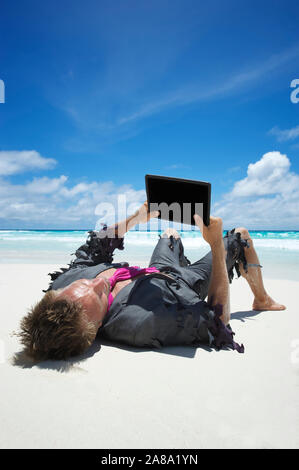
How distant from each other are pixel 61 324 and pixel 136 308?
2.13 ft

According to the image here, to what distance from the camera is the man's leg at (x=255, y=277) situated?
3.95m

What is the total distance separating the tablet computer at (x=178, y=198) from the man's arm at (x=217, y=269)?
0.35 ft

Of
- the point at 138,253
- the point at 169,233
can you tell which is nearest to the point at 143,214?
the point at 169,233

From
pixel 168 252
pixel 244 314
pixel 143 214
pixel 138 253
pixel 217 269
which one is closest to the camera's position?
pixel 217 269

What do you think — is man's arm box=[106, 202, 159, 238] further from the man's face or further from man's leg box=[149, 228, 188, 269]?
the man's face

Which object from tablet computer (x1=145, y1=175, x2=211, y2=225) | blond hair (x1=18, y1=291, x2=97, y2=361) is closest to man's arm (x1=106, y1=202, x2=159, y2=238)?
tablet computer (x1=145, y1=175, x2=211, y2=225)

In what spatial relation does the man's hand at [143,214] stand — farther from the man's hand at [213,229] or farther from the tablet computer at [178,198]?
A: the man's hand at [213,229]

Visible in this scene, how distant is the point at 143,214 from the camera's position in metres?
3.01

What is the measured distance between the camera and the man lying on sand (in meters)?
2.12

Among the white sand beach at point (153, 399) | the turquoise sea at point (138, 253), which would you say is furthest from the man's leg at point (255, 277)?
the turquoise sea at point (138, 253)

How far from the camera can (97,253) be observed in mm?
3789

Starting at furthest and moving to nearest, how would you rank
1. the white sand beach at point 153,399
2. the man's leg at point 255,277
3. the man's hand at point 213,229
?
the man's leg at point 255,277, the man's hand at point 213,229, the white sand beach at point 153,399

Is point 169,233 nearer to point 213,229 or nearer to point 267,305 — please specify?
point 213,229
